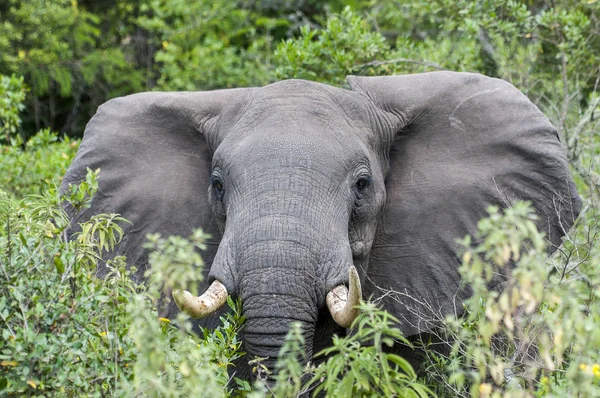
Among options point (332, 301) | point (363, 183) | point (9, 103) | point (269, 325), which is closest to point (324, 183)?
point (363, 183)

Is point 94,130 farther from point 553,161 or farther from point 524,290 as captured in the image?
point 524,290

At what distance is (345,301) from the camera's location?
15.7 ft

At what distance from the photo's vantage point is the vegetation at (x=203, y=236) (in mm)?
3555

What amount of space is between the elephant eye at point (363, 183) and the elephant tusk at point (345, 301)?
70 centimetres

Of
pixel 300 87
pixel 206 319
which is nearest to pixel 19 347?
pixel 206 319

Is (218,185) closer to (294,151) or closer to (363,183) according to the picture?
(294,151)

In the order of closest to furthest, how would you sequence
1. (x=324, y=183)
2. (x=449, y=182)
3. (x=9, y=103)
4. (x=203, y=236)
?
1. (x=203, y=236)
2. (x=324, y=183)
3. (x=449, y=182)
4. (x=9, y=103)

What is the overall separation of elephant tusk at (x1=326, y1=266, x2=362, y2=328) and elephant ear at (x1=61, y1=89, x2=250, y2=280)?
1.24m

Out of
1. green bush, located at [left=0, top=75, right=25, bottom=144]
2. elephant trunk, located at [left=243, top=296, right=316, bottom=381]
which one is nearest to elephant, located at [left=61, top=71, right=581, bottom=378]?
elephant trunk, located at [left=243, top=296, right=316, bottom=381]

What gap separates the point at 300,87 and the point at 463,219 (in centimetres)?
107

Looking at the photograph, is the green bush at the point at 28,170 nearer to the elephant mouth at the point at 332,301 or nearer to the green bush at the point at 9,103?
the green bush at the point at 9,103

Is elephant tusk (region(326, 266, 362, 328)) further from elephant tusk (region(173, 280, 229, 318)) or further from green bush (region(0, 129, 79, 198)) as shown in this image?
green bush (region(0, 129, 79, 198))

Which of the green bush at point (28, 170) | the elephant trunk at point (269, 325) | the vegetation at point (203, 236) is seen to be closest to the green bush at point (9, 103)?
the vegetation at point (203, 236)

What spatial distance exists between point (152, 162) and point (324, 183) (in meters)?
1.34
